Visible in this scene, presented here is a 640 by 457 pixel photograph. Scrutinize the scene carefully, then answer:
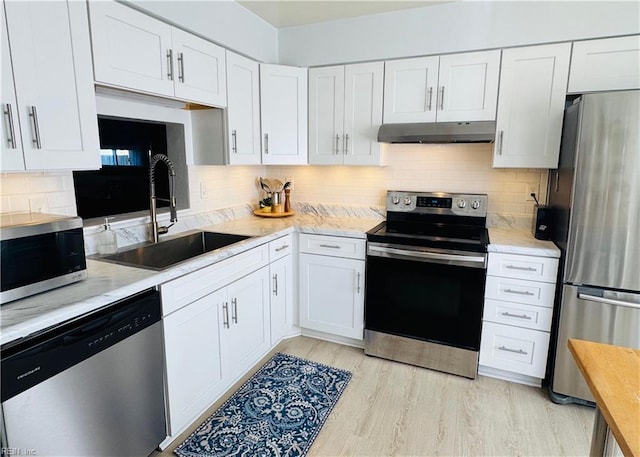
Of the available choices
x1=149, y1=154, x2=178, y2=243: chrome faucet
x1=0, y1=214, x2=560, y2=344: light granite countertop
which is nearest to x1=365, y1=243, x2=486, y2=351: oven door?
x1=0, y1=214, x2=560, y2=344: light granite countertop

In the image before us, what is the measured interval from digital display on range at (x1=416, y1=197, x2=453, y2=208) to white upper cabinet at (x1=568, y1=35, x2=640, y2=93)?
106 cm

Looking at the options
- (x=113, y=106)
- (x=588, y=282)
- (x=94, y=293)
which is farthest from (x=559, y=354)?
(x=113, y=106)

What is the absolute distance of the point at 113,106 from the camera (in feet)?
7.05

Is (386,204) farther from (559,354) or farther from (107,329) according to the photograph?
(107,329)

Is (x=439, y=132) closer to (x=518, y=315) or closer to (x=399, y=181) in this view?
(x=399, y=181)

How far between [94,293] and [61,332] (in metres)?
0.17

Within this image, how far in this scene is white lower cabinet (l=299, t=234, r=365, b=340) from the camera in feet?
9.13

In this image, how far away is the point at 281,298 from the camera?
285 cm

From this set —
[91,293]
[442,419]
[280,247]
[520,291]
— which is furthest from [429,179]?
[91,293]

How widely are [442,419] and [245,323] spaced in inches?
52.2

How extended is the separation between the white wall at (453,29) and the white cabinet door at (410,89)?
0.08m

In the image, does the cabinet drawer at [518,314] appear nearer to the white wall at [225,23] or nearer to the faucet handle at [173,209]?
the faucet handle at [173,209]

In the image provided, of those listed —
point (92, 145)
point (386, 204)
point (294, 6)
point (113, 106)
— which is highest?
point (294, 6)

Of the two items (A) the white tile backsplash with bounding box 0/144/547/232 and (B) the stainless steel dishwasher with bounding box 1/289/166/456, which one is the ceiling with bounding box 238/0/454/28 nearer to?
(A) the white tile backsplash with bounding box 0/144/547/232
